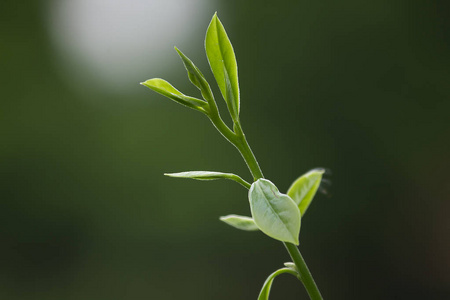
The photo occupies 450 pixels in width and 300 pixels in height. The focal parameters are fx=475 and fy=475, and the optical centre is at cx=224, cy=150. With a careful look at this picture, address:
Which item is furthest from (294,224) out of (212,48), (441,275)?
(441,275)

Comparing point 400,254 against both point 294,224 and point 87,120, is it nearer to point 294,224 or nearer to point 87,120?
point 87,120

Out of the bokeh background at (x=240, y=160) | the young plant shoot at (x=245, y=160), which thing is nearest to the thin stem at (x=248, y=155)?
the young plant shoot at (x=245, y=160)

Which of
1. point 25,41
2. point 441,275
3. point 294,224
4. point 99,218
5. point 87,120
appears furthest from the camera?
point 25,41

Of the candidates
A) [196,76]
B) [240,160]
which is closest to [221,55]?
[196,76]

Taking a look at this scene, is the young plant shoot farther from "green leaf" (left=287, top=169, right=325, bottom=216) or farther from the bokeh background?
the bokeh background

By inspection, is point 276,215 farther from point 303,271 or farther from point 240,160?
point 240,160

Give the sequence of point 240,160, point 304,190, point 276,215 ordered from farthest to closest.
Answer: point 240,160
point 304,190
point 276,215
